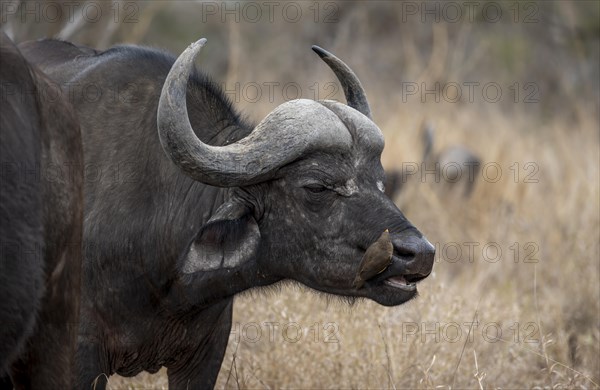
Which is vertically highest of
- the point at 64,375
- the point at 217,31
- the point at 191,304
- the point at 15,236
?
the point at 15,236

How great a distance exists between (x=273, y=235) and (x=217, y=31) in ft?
52.8

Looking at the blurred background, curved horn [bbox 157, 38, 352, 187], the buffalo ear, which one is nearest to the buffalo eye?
curved horn [bbox 157, 38, 352, 187]

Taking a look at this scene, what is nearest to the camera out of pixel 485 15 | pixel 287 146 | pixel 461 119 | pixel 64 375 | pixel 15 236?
pixel 15 236

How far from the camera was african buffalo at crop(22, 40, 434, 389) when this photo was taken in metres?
4.03

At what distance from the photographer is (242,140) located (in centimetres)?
410

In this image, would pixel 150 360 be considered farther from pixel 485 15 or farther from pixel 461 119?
pixel 485 15

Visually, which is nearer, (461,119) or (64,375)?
(64,375)

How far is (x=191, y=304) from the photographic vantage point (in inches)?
170

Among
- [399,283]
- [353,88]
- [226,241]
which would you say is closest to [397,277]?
[399,283]

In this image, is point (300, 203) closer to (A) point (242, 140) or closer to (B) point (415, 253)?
(A) point (242, 140)

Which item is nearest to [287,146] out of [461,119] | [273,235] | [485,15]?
[273,235]

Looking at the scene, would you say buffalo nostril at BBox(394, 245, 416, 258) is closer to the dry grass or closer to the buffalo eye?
the buffalo eye

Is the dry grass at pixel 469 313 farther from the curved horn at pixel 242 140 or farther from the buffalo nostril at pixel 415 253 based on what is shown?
the curved horn at pixel 242 140

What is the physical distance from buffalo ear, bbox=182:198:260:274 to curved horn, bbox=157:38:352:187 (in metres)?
0.18
